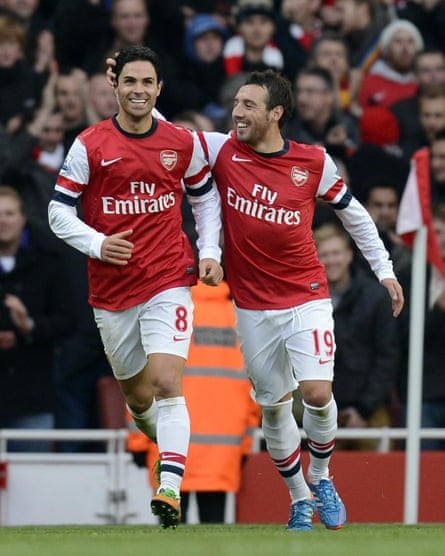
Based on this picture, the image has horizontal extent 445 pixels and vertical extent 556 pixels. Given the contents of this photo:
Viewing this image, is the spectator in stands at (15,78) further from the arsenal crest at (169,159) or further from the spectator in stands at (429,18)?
the arsenal crest at (169,159)

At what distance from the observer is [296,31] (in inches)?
653

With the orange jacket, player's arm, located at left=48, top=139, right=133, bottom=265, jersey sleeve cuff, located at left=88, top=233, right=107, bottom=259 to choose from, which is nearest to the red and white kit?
player's arm, located at left=48, top=139, right=133, bottom=265

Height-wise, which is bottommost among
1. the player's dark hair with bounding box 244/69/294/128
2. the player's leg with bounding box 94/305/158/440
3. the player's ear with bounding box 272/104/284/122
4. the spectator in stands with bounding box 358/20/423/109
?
the player's leg with bounding box 94/305/158/440

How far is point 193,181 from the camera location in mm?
9727

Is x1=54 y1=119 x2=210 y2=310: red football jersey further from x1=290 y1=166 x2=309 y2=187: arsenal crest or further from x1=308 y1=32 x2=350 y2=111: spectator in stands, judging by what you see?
x1=308 y1=32 x2=350 y2=111: spectator in stands

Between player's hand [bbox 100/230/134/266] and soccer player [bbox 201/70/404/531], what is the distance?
72 centimetres

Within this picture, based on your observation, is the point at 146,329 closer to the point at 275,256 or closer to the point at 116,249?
the point at 116,249

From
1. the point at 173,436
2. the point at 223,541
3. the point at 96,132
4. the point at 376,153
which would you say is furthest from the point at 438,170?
the point at 223,541

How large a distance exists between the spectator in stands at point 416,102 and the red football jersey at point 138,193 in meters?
5.75

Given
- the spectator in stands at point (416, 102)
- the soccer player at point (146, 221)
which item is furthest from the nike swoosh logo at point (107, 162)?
the spectator in stands at point (416, 102)

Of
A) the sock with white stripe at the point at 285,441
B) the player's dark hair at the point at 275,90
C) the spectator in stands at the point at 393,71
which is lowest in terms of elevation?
the sock with white stripe at the point at 285,441

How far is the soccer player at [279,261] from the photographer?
9.72 metres

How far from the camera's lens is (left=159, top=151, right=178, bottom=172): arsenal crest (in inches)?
376

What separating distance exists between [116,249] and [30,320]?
3116 millimetres
